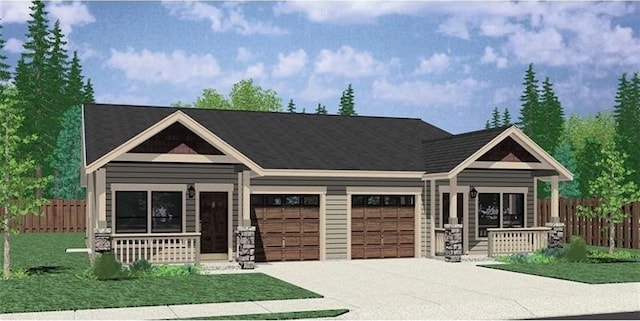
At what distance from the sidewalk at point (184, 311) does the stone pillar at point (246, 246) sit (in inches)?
309

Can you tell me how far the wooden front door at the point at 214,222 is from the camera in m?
24.5

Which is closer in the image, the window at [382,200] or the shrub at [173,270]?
the shrub at [173,270]

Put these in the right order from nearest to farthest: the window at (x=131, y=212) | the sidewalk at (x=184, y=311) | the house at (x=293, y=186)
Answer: the sidewalk at (x=184, y=311) → the house at (x=293, y=186) → the window at (x=131, y=212)

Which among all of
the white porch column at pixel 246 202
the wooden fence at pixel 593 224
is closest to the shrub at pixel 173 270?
the white porch column at pixel 246 202

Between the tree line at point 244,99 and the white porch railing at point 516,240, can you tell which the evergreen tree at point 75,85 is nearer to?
the tree line at point 244,99

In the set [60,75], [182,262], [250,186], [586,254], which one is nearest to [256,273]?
[182,262]

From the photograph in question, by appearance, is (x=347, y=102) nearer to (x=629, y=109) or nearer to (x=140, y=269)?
(x=629, y=109)

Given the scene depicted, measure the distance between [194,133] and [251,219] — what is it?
3939mm

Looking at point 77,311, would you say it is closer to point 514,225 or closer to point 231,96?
point 514,225

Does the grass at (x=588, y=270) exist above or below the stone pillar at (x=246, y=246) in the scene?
below

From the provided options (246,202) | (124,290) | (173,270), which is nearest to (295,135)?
(246,202)

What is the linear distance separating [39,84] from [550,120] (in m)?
57.1

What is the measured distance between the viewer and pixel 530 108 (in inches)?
3698

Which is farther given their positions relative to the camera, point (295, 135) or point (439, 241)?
point (295, 135)
